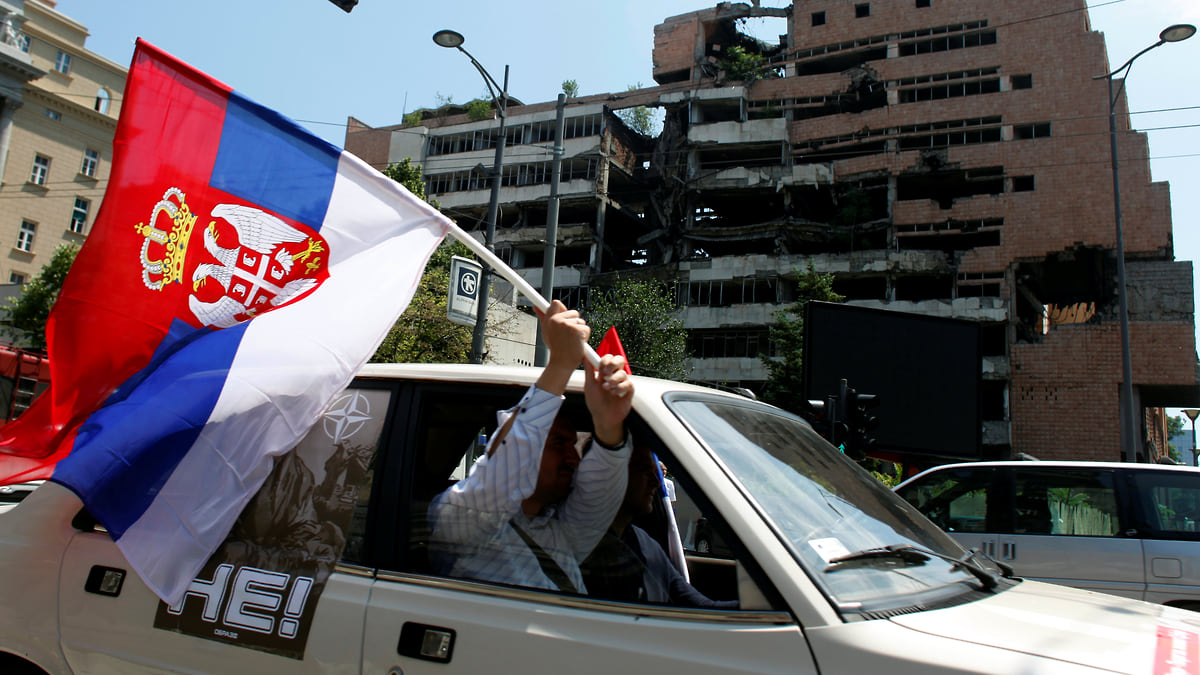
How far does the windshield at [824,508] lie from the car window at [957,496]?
437 cm

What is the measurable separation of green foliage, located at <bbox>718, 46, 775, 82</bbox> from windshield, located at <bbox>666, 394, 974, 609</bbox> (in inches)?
2150

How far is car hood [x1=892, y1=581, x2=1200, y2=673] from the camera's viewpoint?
1.60m

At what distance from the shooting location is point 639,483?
253cm

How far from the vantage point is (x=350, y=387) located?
2463 millimetres

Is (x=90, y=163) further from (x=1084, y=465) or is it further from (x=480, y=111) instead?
(x=1084, y=465)

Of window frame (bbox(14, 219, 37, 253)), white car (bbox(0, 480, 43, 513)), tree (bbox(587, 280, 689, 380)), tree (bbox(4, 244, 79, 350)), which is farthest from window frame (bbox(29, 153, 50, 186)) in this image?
white car (bbox(0, 480, 43, 513))

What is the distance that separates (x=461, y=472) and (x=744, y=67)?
183 ft

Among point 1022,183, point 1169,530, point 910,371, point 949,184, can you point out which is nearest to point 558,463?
point 1169,530

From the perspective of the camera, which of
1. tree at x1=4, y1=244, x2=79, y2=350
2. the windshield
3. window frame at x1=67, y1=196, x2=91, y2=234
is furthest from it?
window frame at x1=67, y1=196, x2=91, y2=234

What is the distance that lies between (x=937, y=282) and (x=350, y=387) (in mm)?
47207

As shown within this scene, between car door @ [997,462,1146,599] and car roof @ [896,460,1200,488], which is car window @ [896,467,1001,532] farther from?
car door @ [997,462,1146,599]

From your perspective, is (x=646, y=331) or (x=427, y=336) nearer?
Result: (x=427, y=336)

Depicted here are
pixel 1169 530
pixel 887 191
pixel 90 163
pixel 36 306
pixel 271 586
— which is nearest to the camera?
pixel 271 586

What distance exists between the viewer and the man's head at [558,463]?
2.22 metres
